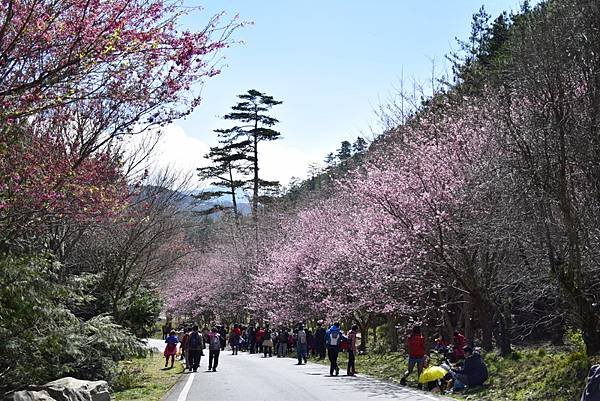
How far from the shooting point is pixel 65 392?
11.0 meters

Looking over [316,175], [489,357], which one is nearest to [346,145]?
[316,175]

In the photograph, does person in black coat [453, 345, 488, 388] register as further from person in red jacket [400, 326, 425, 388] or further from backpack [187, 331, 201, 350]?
backpack [187, 331, 201, 350]

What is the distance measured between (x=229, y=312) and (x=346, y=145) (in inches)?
1477

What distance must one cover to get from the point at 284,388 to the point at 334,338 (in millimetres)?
4486

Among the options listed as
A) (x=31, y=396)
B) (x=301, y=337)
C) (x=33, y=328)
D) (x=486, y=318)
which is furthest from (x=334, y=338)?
(x=31, y=396)

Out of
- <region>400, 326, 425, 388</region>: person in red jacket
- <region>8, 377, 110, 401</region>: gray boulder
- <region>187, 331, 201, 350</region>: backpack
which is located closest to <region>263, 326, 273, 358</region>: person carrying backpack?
<region>187, 331, 201, 350</region>: backpack

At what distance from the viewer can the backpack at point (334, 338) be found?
18906mm

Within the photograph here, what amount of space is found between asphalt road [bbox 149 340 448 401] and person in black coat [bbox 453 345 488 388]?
973 mm

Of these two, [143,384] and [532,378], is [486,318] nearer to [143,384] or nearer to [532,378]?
[532,378]

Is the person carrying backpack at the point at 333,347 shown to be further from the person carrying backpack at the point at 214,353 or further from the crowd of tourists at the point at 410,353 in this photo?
the person carrying backpack at the point at 214,353

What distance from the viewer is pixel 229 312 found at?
54438 millimetres

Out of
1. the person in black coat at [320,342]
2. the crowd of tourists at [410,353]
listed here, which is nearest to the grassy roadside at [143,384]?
the crowd of tourists at [410,353]

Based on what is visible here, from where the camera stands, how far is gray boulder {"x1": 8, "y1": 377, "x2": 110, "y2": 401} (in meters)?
10.3

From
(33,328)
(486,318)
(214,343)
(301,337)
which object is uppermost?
(486,318)
